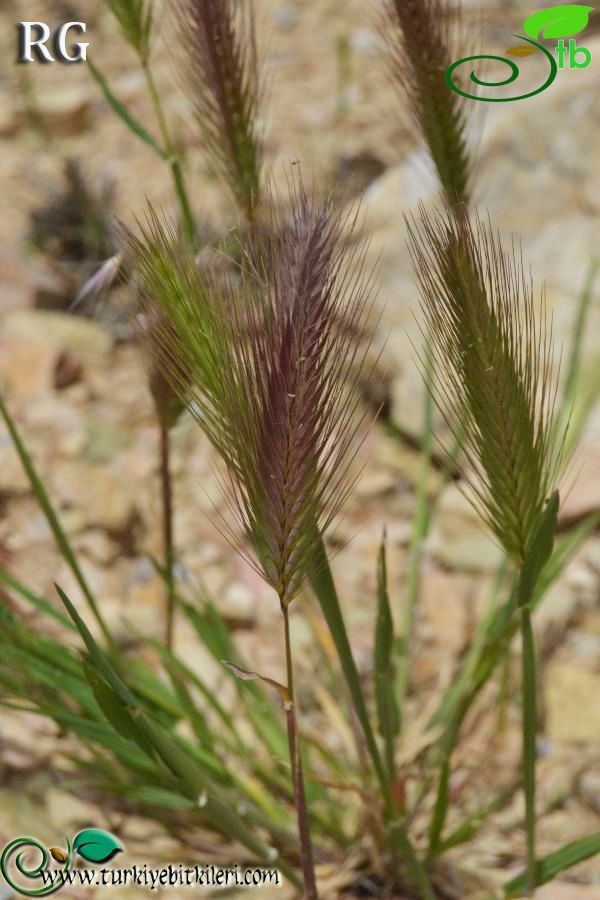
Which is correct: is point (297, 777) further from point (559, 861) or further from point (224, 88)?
point (224, 88)

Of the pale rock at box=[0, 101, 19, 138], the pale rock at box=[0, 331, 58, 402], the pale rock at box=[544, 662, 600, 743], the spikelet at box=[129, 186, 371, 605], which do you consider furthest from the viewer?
the pale rock at box=[0, 101, 19, 138]

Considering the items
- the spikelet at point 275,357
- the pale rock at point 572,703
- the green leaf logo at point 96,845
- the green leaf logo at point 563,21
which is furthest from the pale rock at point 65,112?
the spikelet at point 275,357

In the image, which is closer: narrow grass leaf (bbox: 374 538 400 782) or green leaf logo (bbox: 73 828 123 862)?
narrow grass leaf (bbox: 374 538 400 782)

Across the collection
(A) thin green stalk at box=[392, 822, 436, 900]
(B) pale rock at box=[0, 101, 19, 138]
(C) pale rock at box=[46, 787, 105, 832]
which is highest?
(B) pale rock at box=[0, 101, 19, 138]

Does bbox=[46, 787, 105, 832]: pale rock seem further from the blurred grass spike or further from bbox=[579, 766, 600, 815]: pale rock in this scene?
the blurred grass spike

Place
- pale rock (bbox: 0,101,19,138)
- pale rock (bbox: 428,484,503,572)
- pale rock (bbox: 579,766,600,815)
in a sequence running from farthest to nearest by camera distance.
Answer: pale rock (bbox: 0,101,19,138) < pale rock (bbox: 428,484,503,572) < pale rock (bbox: 579,766,600,815)

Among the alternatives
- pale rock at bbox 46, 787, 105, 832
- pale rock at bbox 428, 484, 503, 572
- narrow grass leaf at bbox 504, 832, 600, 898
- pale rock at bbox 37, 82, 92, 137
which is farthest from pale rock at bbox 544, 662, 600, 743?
pale rock at bbox 37, 82, 92, 137

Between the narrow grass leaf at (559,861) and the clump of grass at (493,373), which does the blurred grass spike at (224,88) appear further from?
the narrow grass leaf at (559,861)

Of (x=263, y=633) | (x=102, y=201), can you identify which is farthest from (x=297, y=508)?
(x=102, y=201)

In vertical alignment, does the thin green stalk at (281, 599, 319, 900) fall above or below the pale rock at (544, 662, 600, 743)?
above
